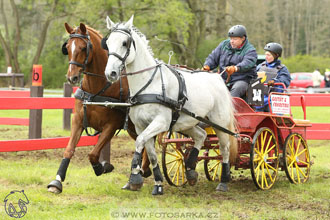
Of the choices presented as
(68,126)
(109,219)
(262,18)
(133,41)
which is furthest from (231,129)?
(262,18)

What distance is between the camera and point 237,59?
24.0ft

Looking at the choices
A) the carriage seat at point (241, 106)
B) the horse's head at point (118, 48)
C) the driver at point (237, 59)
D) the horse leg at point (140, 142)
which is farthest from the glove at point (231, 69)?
the horse's head at point (118, 48)

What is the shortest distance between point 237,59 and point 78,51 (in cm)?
237

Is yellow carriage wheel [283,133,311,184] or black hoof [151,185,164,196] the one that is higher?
yellow carriage wheel [283,133,311,184]

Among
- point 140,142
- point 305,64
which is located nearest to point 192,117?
point 140,142

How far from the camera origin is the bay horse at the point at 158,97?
5625 millimetres

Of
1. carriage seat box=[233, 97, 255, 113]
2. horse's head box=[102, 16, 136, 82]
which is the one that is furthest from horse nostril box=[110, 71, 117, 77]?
carriage seat box=[233, 97, 255, 113]

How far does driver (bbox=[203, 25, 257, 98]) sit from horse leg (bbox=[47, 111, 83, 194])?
2139mm

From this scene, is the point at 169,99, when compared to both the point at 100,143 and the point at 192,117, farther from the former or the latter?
the point at 100,143

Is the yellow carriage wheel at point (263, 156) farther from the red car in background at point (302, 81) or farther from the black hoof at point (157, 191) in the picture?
the red car in background at point (302, 81)

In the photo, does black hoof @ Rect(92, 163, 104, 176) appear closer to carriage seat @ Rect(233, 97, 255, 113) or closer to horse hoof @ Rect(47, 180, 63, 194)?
horse hoof @ Rect(47, 180, 63, 194)

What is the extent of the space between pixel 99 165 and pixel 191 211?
5.44 feet

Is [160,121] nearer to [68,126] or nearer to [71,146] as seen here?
[71,146]

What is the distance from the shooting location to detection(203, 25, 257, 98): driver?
281 inches
